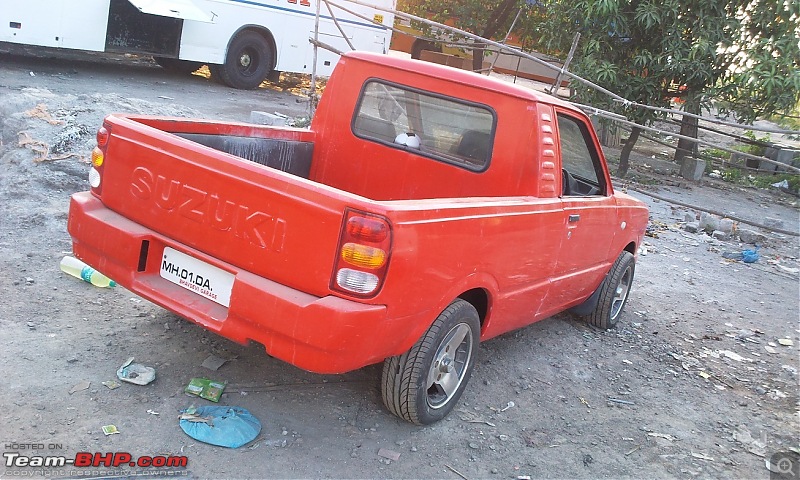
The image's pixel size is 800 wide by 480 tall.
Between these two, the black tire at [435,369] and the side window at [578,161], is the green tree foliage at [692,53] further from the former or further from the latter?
the black tire at [435,369]

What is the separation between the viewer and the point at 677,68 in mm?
12211

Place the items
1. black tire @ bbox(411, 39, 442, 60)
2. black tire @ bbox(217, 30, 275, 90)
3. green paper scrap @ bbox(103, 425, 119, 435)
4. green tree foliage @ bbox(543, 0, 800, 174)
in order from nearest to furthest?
green paper scrap @ bbox(103, 425, 119, 435) < green tree foliage @ bbox(543, 0, 800, 174) < black tire @ bbox(217, 30, 275, 90) < black tire @ bbox(411, 39, 442, 60)

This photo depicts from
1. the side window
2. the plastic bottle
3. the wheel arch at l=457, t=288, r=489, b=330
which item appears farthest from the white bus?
the wheel arch at l=457, t=288, r=489, b=330

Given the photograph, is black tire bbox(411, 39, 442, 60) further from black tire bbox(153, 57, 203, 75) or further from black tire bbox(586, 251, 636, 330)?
black tire bbox(586, 251, 636, 330)

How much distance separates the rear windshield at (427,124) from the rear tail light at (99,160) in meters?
1.58

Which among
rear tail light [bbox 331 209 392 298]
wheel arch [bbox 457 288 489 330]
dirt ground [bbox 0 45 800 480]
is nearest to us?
rear tail light [bbox 331 209 392 298]

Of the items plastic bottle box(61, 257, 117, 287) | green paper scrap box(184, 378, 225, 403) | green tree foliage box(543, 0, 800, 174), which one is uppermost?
green tree foliage box(543, 0, 800, 174)

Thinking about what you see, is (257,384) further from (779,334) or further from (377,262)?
(779,334)

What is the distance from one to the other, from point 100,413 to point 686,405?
352 centimetres

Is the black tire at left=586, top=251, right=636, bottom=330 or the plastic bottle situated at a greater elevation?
the black tire at left=586, top=251, right=636, bottom=330

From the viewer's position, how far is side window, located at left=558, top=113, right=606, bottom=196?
469 cm

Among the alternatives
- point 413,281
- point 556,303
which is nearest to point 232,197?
point 413,281

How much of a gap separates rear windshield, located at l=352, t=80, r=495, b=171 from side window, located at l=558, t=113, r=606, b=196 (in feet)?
1.77

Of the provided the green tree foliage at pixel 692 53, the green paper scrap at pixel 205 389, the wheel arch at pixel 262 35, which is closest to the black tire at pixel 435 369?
the green paper scrap at pixel 205 389
